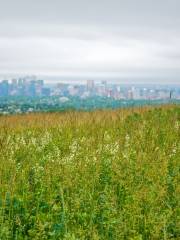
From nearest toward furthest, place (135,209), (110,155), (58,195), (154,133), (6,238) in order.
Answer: (6,238)
(135,209)
(58,195)
(110,155)
(154,133)

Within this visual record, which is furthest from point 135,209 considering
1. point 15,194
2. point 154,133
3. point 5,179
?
point 154,133

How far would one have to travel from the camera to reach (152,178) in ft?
21.3

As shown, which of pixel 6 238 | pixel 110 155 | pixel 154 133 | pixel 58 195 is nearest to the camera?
pixel 6 238

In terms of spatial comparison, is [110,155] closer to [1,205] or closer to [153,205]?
[153,205]

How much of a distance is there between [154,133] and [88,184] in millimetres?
5408

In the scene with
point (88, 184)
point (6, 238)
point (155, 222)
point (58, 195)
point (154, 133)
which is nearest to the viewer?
point (6, 238)

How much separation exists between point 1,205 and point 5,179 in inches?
39.6

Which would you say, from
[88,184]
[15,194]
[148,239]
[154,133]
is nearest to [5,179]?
[15,194]

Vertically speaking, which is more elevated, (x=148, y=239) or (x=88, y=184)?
(x=88, y=184)

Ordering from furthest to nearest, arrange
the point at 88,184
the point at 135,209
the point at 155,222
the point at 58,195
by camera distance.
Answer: the point at 88,184 → the point at 58,195 → the point at 135,209 → the point at 155,222

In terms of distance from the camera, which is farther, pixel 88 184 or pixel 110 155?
pixel 110 155

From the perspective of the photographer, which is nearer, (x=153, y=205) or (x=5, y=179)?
(x=153, y=205)

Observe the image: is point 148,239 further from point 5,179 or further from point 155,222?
point 5,179

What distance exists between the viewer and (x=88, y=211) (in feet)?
18.7
